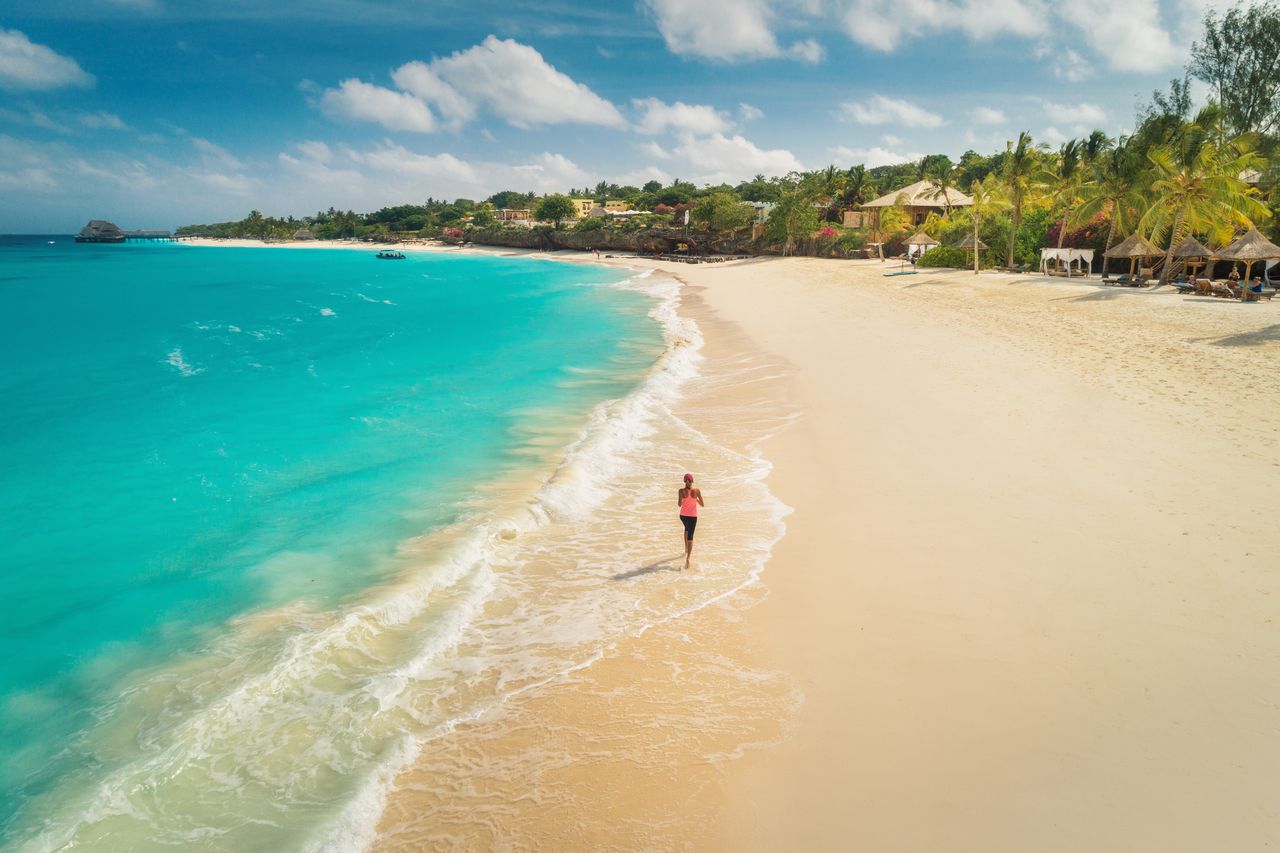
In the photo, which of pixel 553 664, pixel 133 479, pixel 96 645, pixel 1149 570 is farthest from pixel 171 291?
pixel 1149 570

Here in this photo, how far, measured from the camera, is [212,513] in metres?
12.7

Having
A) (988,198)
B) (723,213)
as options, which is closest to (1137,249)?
(988,198)

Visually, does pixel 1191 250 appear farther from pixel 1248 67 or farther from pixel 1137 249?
pixel 1248 67

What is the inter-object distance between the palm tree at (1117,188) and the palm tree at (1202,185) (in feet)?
5.50

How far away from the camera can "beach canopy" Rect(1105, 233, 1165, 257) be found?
102ft

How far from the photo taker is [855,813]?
5172 mm

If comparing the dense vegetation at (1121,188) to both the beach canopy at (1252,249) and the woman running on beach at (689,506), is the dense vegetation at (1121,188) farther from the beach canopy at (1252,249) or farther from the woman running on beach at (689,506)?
the woman running on beach at (689,506)

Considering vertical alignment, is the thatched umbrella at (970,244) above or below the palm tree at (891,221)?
below

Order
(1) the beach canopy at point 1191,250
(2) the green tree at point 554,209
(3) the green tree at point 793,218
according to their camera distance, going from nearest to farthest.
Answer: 1. (1) the beach canopy at point 1191,250
2. (3) the green tree at point 793,218
3. (2) the green tree at point 554,209

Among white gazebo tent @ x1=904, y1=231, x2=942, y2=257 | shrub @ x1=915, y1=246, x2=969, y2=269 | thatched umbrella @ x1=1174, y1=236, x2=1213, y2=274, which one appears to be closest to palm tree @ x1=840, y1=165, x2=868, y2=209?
white gazebo tent @ x1=904, y1=231, x2=942, y2=257

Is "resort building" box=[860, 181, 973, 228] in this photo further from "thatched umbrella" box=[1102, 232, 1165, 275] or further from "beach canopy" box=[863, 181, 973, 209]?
"thatched umbrella" box=[1102, 232, 1165, 275]

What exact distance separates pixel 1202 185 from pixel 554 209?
367ft

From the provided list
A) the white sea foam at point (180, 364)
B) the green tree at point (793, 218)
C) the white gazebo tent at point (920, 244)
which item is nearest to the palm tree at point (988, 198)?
the white gazebo tent at point (920, 244)

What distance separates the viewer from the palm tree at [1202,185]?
28.7m
